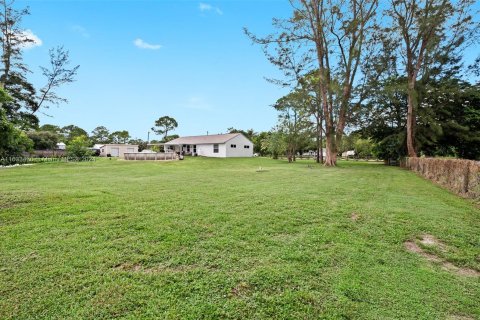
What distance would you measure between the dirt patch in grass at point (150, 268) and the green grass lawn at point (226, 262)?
0.01 meters

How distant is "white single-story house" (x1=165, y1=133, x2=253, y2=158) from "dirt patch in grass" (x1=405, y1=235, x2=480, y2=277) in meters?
29.5

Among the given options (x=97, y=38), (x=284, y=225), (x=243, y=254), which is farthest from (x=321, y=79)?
(x=243, y=254)

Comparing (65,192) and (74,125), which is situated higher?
(74,125)

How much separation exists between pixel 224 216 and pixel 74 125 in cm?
7864

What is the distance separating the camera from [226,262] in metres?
2.96

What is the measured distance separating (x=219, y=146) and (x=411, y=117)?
21.8 metres

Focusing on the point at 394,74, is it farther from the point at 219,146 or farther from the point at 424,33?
the point at 219,146

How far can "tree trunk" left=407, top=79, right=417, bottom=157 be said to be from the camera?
1847cm

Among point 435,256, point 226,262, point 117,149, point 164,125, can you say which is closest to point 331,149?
point 435,256

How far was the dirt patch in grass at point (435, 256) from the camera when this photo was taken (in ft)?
10.3

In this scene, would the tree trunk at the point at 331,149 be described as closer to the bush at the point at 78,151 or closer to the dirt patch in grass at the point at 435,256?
the dirt patch in grass at the point at 435,256

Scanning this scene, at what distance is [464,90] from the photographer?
784 inches

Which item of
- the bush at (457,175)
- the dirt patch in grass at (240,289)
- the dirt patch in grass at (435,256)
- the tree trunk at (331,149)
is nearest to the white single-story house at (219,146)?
the tree trunk at (331,149)

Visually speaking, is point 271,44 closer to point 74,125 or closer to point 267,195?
point 267,195
